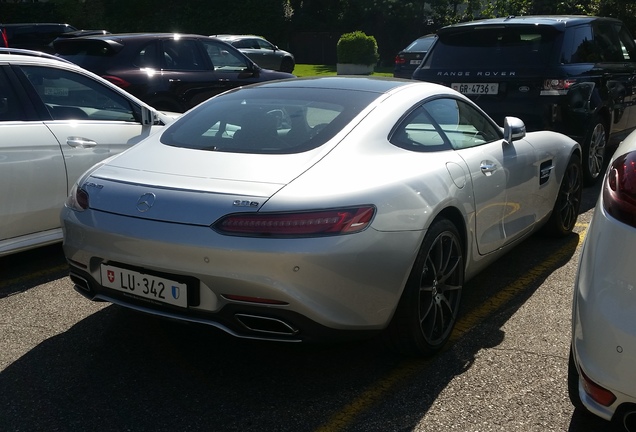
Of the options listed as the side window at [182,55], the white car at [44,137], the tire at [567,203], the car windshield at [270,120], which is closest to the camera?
the car windshield at [270,120]

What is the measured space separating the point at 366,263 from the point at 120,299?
3.81 feet

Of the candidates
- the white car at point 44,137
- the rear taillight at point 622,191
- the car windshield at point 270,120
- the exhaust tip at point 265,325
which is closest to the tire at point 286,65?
the white car at point 44,137

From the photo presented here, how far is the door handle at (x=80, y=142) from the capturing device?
17.7ft

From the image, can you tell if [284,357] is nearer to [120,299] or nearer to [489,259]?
[120,299]

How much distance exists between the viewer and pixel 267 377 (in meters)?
3.72

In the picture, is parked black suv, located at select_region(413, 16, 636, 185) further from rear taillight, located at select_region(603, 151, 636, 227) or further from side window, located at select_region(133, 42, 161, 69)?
rear taillight, located at select_region(603, 151, 636, 227)

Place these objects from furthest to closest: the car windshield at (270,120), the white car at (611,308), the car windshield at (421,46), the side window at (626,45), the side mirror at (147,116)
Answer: the car windshield at (421,46)
the side window at (626,45)
the side mirror at (147,116)
the car windshield at (270,120)
the white car at (611,308)

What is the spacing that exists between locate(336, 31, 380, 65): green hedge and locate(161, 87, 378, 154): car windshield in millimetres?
24107

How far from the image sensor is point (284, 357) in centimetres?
395

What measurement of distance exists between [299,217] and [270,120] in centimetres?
102

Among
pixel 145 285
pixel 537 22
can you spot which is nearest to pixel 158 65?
pixel 537 22

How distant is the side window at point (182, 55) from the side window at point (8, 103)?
446 centimetres

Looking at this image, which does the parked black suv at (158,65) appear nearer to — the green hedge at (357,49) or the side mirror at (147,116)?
the side mirror at (147,116)

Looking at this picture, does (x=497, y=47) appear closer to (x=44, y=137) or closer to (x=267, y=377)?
(x=44, y=137)
